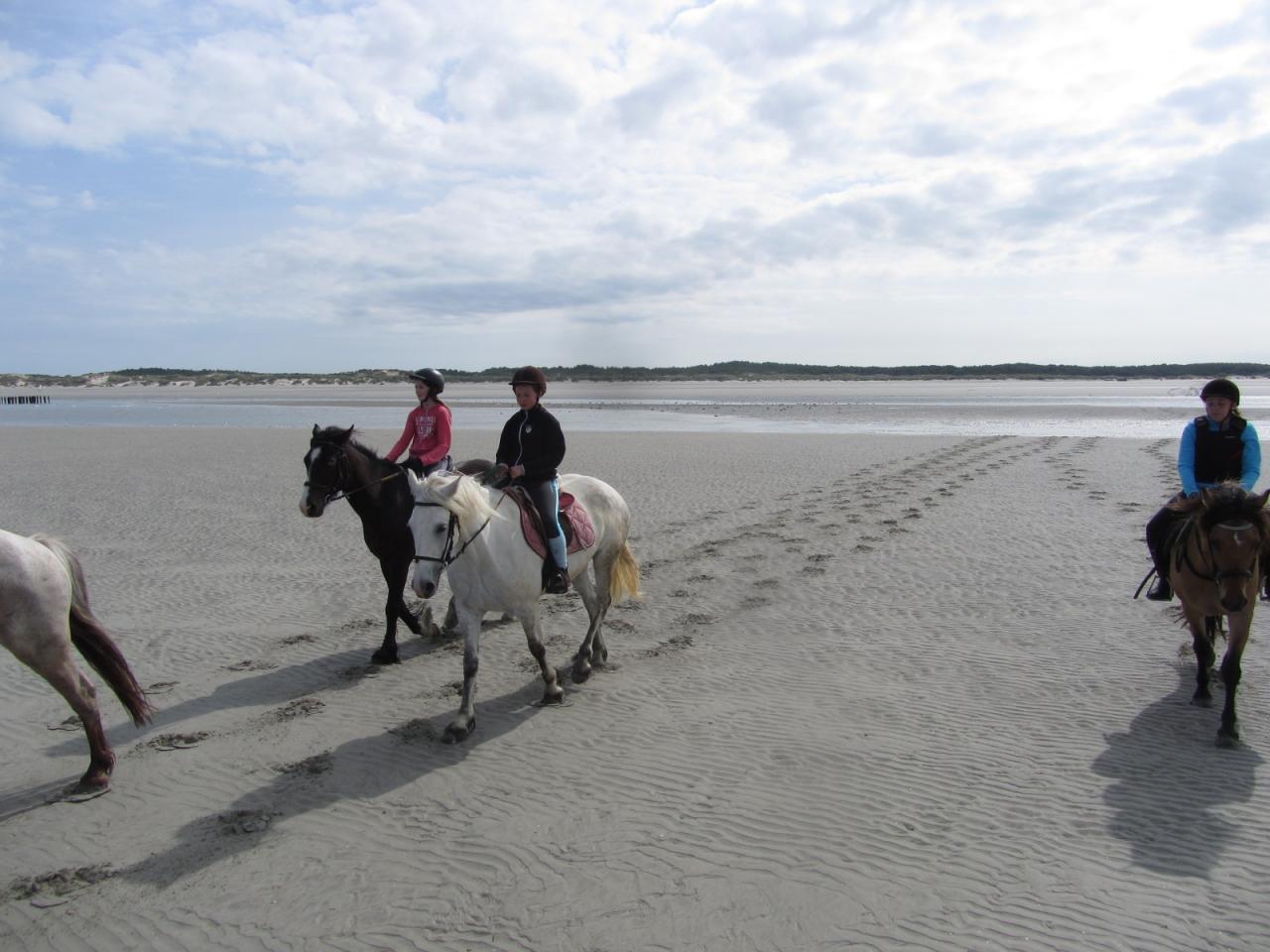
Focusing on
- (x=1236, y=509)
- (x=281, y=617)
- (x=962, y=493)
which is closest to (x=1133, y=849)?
(x=1236, y=509)

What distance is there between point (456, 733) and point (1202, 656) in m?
5.41

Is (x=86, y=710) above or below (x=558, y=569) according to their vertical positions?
below

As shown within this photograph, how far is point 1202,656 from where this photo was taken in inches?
226

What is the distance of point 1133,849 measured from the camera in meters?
4.02

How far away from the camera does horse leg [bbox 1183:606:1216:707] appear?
18.7 feet

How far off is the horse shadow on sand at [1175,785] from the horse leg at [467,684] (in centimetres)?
394

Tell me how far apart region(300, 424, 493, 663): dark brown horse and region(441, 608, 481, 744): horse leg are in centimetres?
148

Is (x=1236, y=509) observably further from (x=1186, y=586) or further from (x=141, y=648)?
(x=141, y=648)

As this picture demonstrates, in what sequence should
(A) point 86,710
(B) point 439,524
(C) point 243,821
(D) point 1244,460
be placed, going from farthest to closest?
(D) point 1244,460, (B) point 439,524, (A) point 86,710, (C) point 243,821

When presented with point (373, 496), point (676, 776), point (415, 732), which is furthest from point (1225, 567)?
point (373, 496)

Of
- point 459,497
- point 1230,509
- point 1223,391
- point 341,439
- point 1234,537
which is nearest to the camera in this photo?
point 1234,537

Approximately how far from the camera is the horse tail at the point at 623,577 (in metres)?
7.09

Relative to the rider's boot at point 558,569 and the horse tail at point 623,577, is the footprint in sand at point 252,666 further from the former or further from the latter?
the horse tail at point 623,577

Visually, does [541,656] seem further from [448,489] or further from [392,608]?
[392,608]
